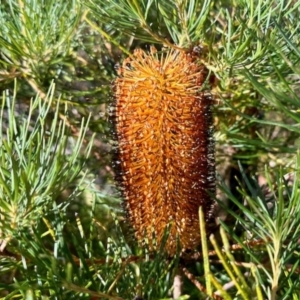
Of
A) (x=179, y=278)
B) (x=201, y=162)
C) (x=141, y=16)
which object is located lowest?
(x=179, y=278)

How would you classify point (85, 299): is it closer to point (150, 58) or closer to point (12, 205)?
point (12, 205)

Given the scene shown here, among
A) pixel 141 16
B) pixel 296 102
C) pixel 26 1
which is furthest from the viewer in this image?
pixel 26 1

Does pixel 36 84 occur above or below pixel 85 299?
above

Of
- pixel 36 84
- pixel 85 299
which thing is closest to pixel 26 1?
pixel 36 84

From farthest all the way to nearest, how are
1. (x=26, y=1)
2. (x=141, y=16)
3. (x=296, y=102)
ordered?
(x=26, y=1) < (x=141, y=16) < (x=296, y=102)

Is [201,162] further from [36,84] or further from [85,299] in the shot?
[36,84]

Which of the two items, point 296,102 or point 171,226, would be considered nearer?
point 296,102
